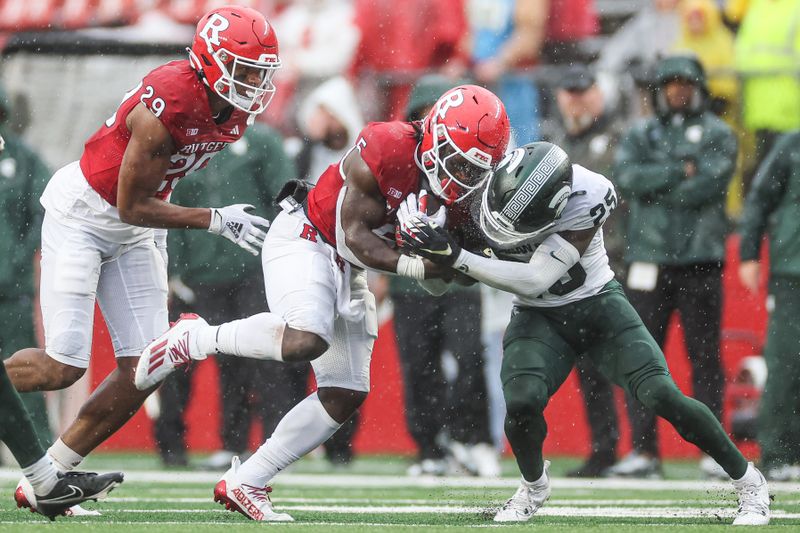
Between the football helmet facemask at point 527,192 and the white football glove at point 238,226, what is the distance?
971mm

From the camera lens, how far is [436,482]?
324 inches

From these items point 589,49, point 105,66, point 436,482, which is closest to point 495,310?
point 436,482

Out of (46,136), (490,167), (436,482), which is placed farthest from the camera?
(46,136)

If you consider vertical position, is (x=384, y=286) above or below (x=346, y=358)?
below

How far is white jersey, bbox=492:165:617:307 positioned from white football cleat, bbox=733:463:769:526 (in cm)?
96

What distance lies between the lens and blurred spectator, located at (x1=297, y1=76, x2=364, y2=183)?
930cm

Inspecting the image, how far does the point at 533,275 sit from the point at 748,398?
366 centimetres

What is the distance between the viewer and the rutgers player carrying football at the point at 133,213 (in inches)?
243

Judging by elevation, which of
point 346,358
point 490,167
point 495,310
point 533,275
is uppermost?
point 490,167

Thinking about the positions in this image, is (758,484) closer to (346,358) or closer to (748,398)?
(346,358)

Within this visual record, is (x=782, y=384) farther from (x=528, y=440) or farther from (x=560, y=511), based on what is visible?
(x=528, y=440)

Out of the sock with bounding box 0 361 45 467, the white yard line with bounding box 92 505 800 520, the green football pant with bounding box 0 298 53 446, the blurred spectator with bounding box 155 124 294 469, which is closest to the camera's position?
the sock with bounding box 0 361 45 467

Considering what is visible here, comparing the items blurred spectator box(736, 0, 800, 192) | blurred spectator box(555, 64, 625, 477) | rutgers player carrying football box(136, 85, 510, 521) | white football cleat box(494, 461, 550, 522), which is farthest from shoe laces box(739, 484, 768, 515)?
blurred spectator box(736, 0, 800, 192)

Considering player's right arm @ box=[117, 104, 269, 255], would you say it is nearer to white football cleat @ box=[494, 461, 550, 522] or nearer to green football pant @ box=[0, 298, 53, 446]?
white football cleat @ box=[494, 461, 550, 522]
